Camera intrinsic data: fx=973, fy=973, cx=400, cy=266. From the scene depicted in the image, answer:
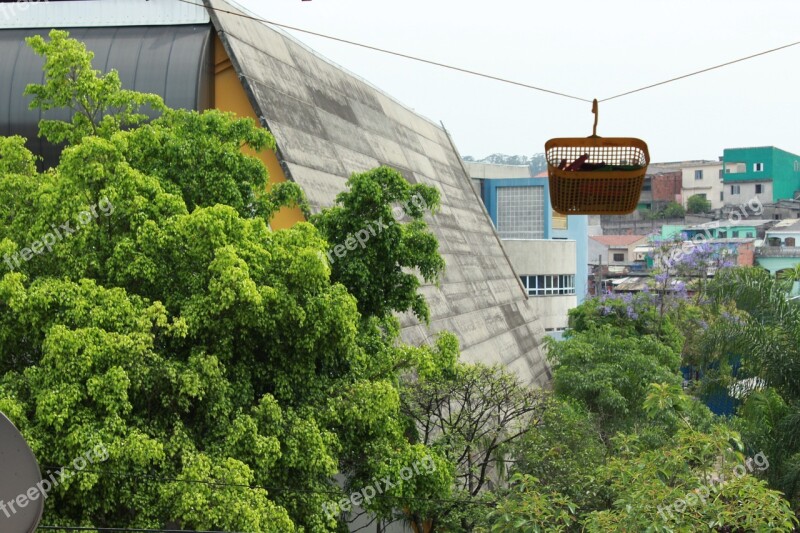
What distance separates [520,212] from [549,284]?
22.9 ft

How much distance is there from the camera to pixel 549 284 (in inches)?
1586

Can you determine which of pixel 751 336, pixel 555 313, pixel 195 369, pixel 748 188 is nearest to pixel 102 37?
pixel 195 369

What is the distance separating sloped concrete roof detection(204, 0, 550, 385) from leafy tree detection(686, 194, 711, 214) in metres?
41.5

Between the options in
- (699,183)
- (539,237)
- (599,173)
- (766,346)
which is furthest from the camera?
(699,183)

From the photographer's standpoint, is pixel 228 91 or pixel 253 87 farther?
pixel 228 91

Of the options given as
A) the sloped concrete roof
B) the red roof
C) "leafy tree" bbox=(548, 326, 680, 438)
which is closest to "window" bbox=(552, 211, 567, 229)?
the sloped concrete roof

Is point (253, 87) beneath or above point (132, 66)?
beneath

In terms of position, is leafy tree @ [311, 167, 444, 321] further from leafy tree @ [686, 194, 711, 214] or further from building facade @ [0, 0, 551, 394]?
leafy tree @ [686, 194, 711, 214]

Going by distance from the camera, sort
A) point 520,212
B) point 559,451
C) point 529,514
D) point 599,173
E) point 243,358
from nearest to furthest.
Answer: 1. point 599,173
2. point 529,514
3. point 243,358
4. point 559,451
5. point 520,212

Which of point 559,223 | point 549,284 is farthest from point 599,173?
point 559,223

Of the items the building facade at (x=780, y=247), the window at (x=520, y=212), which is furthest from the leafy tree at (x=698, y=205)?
the window at (x=520, y=212)

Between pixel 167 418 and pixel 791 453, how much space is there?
799cm

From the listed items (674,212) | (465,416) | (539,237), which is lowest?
(465,416)

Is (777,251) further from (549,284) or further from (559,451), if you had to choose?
(559,451)
